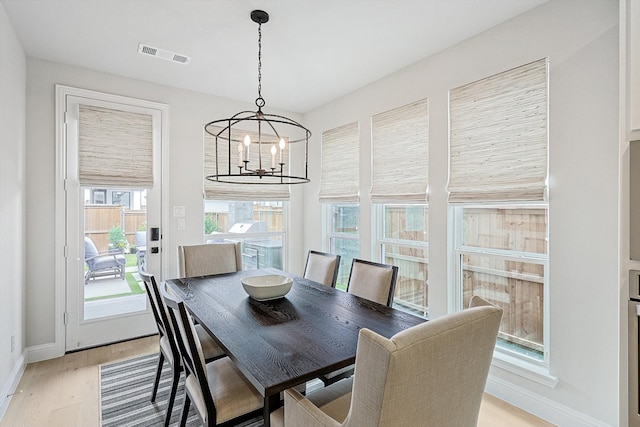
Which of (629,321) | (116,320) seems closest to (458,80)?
(629,321)

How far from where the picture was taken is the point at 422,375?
967 mm

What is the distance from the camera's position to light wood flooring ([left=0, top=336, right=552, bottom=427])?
6.98 ft

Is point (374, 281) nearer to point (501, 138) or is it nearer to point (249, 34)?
point (501, 138)

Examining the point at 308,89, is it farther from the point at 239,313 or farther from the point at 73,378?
the point at 73,378

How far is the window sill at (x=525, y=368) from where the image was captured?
2.13 metres

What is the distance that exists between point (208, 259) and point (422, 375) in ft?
8.71

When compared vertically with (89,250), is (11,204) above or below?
above

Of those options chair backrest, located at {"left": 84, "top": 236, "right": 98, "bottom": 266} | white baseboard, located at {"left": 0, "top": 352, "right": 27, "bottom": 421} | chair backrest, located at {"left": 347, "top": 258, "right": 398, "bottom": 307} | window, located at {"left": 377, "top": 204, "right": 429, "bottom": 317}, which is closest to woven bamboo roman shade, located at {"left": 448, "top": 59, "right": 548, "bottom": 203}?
window, located at {"left": 377, "top": 204, "right": 429, "bottom": 317}

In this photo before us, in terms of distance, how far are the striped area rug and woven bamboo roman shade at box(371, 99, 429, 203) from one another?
2.20 metres

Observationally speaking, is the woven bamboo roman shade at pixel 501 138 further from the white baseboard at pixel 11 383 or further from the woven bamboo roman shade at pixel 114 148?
the white baseboard at pixel 11 383

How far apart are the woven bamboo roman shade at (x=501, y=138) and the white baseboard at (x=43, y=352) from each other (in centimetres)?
380

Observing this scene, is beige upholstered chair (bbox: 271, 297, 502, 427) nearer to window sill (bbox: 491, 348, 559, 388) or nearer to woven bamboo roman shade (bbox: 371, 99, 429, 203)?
window sill (bbox: 491, 348, 559, 388)

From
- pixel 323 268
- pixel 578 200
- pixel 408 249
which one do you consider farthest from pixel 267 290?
pixel 578 200

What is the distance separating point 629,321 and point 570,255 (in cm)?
63
